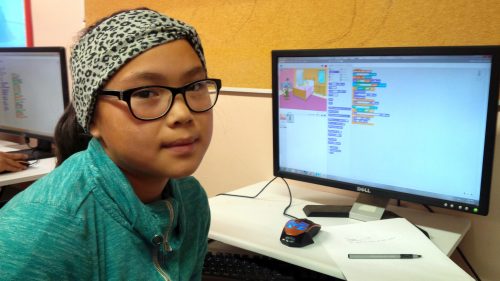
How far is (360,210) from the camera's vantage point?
1.23 meters

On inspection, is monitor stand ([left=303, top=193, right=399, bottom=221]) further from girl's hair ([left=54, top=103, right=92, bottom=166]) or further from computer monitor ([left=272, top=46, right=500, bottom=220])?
girl's hair ([left=54, top=103, right=92, bottom=166])

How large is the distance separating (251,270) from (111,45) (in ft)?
2.08

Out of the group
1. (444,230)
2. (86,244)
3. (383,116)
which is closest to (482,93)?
(383,116)

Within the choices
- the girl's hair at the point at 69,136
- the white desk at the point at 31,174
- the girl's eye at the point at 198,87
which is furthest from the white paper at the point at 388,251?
the white desk at the point at 31,174

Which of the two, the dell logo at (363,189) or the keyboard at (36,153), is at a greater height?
the dell logo at (363,189)

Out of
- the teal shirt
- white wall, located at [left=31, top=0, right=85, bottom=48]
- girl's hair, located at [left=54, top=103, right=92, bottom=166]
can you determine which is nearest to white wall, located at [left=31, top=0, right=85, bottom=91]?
white wall, located at [left=31, top=0, right=85, bottom=48]

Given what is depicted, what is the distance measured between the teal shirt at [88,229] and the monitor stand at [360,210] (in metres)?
0.49

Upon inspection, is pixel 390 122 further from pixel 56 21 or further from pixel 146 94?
pixel 56 21

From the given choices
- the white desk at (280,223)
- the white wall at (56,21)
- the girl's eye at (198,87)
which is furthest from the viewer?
the white wall at (56,21)

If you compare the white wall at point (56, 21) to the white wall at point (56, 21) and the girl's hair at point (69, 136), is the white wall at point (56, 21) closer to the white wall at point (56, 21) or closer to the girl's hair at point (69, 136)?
the white wall at point (56, 21)

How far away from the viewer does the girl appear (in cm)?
67

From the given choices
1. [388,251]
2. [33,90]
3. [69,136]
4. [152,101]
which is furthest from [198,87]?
[33,90]

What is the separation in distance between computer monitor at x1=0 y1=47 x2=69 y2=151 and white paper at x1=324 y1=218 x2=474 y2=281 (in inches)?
52.8

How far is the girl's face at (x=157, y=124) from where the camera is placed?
0.70 metres
